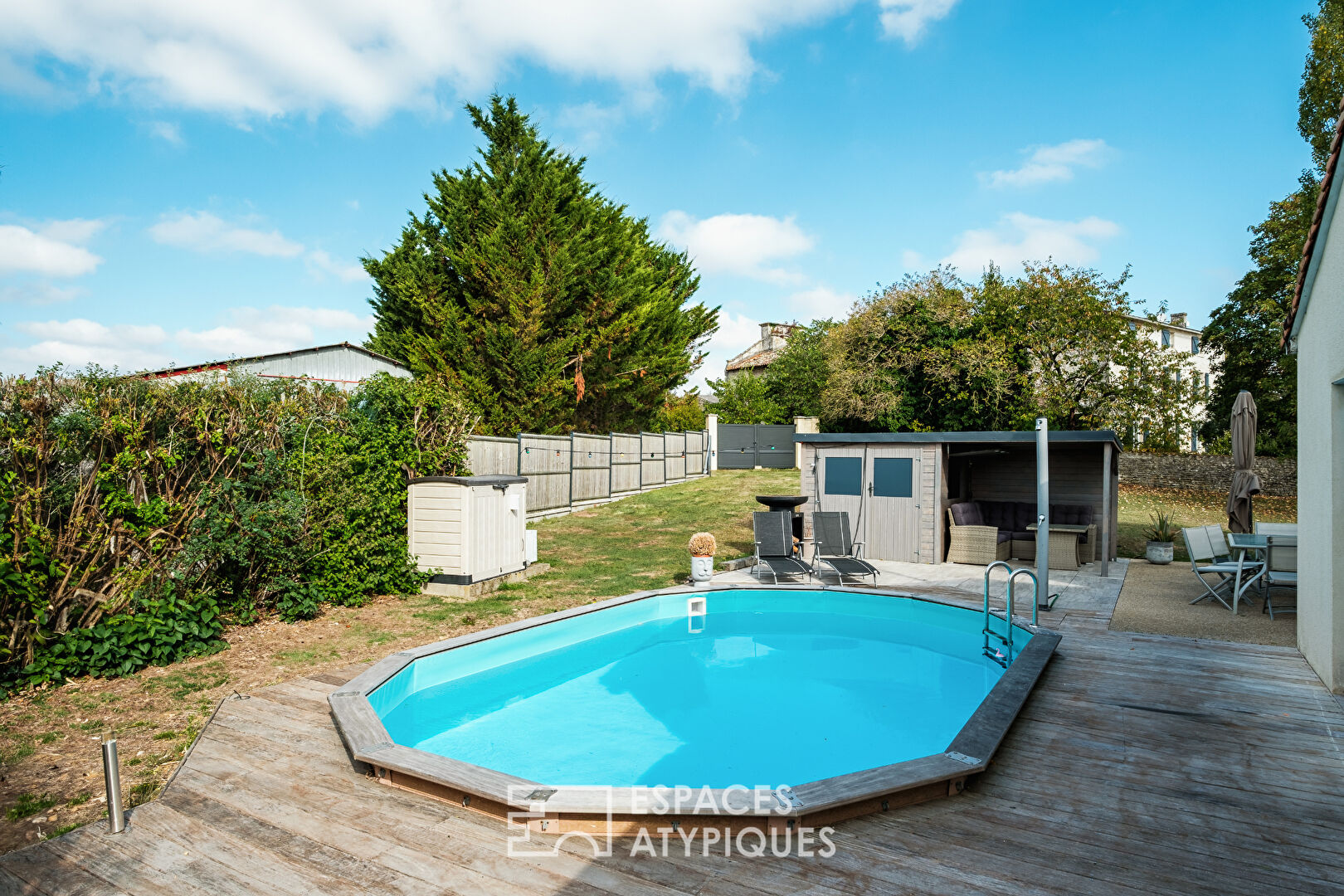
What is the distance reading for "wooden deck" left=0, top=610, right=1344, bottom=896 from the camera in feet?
9.27

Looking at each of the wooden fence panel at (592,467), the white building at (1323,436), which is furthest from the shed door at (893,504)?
the wooden fence panel at (592,467)

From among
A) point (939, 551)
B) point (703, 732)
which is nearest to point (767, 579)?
point (939, 551)

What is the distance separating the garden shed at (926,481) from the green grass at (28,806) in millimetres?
9274

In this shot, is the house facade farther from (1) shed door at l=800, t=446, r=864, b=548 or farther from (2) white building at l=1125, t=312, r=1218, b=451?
(1) shed door at l=800, t=446, r=864, b=548

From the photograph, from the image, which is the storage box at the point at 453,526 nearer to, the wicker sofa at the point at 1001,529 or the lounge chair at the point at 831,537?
the lounge chair at the point at 831,537

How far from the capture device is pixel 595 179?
23.4 m

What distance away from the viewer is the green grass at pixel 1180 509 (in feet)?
51.5

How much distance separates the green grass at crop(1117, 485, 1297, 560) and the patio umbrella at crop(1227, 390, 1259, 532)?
3.86 m

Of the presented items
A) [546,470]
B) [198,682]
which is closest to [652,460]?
[546,470]

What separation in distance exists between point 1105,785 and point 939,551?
27.0 feet

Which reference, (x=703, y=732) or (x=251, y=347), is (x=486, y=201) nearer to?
(x=251, y=347)

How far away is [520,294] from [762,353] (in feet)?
92.2

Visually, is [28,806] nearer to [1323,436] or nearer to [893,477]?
[1323,436]

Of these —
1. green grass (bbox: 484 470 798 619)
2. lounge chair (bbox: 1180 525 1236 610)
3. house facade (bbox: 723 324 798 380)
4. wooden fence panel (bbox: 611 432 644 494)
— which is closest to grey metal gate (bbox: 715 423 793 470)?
green grass (bbox: 484 470 798 619)
